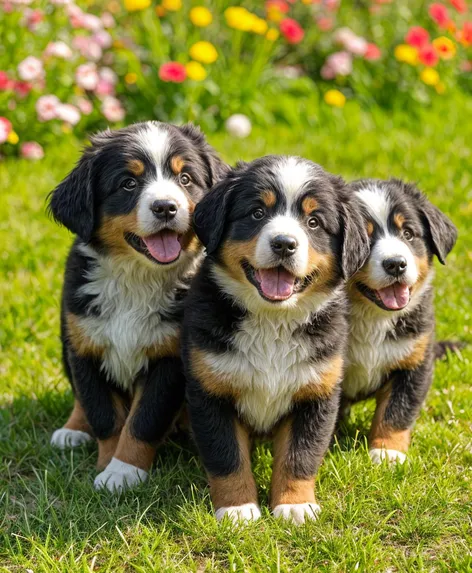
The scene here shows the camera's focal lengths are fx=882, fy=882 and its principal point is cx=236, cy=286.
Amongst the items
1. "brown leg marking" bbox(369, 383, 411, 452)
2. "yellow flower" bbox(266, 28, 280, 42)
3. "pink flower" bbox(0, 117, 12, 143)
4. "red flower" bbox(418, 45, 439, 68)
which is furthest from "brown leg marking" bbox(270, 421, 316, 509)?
"red flower" bbox(418, 45, 439, 68)

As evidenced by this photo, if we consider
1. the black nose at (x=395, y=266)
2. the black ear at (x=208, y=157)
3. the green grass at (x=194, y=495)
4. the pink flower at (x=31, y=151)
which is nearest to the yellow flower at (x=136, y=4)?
the pink flower at (x=31, y=151)

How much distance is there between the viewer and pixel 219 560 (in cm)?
336

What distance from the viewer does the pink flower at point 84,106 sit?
300 inches

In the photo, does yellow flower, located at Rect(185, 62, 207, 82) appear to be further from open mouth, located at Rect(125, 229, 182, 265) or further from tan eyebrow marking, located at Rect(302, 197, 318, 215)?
tan eyebrow marking, located at Rect(302, 197, 318, 215)

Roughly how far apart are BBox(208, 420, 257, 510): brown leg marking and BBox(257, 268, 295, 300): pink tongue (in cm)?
61

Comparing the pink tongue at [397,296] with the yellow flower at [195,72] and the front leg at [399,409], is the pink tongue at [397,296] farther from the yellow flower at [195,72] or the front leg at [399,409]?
the yellow flower at [195,72]

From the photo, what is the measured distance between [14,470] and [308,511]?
1.46 m

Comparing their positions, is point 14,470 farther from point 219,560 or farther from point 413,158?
point 413,158

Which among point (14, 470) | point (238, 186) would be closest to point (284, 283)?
point (238, 186)

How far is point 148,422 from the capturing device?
3.94 m

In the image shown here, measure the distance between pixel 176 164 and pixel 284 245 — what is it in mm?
813

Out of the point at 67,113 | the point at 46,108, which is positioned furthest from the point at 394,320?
the point at 46,108

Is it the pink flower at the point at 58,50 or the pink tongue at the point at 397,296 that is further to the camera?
the pink flower at the point at 58,50

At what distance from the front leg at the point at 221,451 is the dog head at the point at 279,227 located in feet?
1.46
